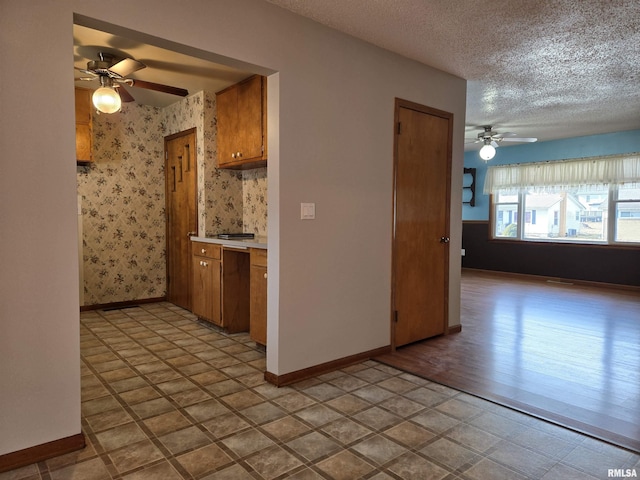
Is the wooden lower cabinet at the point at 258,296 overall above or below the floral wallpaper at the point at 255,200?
below

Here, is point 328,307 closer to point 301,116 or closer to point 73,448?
point 301,116

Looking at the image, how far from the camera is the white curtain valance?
6.29 m

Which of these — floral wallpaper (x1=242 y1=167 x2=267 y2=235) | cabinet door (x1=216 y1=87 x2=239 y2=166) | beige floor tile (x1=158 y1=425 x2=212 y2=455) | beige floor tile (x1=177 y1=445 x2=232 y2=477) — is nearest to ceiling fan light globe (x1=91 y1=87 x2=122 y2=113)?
cabinet door (x1=216 y1=87 x2=239 y2=166)

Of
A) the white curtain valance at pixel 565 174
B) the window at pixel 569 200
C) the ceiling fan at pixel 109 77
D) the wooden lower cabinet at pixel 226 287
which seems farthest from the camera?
the window at pixel 569 200

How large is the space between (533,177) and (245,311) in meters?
5.92

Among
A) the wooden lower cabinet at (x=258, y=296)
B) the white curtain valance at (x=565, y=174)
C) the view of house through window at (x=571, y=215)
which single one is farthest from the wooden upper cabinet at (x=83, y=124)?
the view of house through window at (x=571, y=215)

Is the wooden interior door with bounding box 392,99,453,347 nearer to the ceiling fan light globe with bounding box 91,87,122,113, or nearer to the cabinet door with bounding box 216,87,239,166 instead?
the cabinet door with bounding box 216,87,239,166

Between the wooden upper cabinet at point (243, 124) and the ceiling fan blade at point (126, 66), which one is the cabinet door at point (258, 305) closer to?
the wooden upper cabinet at point (243, 124)

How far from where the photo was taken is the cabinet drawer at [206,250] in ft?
13.1

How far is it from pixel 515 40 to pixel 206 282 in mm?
3428

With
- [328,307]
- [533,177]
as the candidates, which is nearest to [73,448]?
[328,307]

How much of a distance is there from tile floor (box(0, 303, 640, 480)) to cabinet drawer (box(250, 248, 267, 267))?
78cm

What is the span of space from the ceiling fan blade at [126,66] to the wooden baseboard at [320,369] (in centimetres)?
249

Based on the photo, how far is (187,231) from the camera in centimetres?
482
